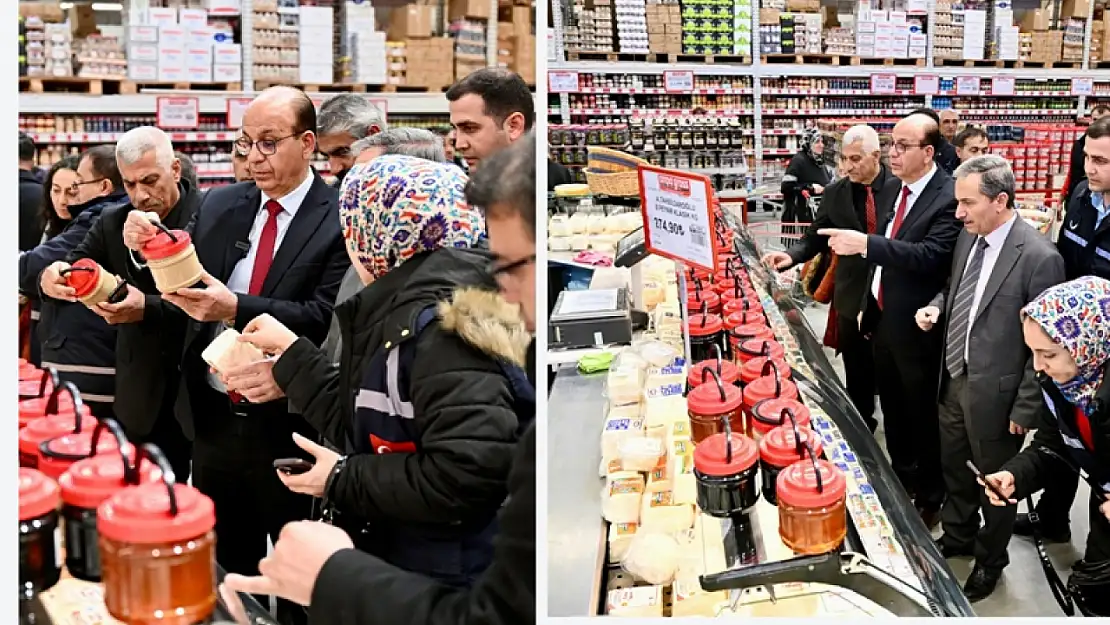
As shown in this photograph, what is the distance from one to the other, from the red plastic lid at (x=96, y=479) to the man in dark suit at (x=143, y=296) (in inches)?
8.8

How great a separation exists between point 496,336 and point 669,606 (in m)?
0.67

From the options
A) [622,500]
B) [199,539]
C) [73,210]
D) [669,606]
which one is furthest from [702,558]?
[73,210]

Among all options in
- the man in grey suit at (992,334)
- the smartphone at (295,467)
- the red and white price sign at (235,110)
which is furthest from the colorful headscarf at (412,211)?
the red and white price sign at (235,110)

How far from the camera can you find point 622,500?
191 cm

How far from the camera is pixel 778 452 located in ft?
5.64

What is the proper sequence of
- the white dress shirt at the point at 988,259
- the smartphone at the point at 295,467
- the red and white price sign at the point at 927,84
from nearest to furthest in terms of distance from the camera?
the smartphone at the point at 295,467 → the white dress shirt at the point at 988,259 → the red and white price sign at the point at 927,84

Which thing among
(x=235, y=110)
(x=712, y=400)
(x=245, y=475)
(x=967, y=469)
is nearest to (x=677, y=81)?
(x=235, y=110)

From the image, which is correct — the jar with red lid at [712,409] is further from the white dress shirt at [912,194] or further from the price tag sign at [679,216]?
the white dress shirt at [912,194]

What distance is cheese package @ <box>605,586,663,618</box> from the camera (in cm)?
167

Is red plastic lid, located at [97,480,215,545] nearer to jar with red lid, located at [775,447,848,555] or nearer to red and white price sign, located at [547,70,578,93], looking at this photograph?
jar with red lid, located at [775,447,848,555]

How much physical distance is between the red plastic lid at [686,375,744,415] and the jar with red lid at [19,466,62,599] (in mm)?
1162

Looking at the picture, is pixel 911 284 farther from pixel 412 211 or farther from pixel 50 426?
pixel 50 426

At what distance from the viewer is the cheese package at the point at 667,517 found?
1818mm

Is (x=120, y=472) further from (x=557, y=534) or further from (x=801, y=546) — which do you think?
(x=801, y=546)
